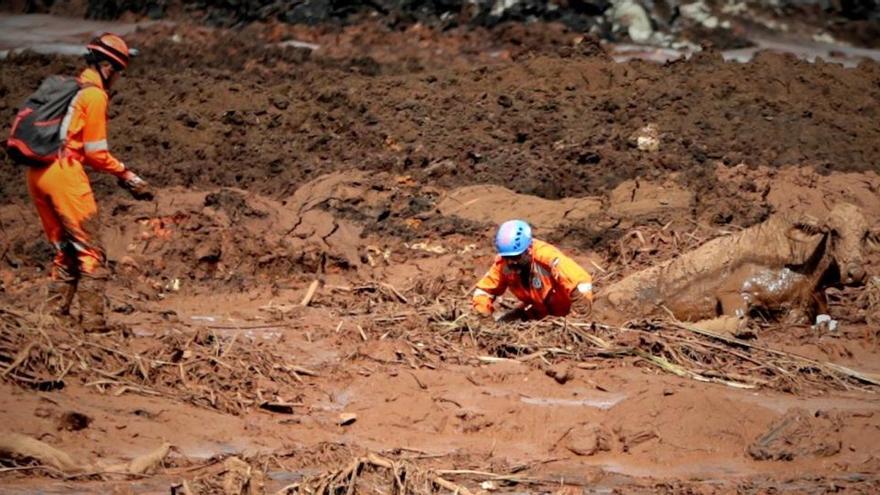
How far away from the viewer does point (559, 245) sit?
41.0 ft

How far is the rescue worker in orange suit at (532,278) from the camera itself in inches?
380

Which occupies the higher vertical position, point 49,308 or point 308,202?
point 49,308

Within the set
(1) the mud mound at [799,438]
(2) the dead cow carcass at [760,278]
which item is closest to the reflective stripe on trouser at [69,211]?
(2) the dead cow carcass at [760,278]

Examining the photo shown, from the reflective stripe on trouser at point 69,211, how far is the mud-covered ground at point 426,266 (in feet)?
1.46

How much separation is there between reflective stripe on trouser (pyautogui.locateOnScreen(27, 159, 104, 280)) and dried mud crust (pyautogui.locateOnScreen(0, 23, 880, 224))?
14.7 feet

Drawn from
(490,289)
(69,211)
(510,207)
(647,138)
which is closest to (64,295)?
(69,211)

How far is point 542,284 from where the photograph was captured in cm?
995

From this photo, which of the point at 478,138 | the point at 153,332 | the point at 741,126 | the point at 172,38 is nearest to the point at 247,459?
the point at 153,332

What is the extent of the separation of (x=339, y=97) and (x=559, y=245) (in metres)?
3.50

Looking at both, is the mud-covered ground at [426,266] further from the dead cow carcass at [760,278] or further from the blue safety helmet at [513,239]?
the blue safety helmet at [513,239]

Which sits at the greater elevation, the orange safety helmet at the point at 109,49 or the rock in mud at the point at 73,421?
the orange safety helmet at the point at 109,49

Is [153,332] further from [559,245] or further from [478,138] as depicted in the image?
[478,138]

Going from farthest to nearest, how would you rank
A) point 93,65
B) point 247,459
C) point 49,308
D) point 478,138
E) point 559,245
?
point 478,138 < point 559,245 < point 49,308 < point 93,65 < point 247,459

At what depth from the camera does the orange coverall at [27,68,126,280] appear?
8.28 metres
